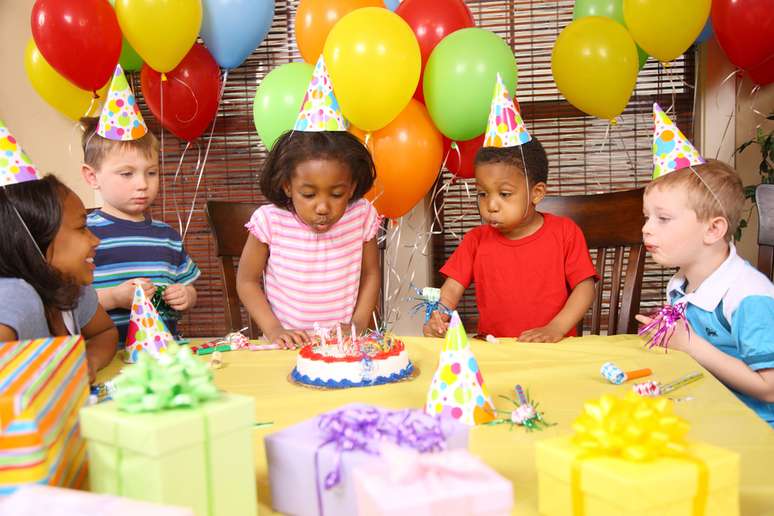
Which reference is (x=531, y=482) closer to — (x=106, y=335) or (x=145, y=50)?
(x=106, y=335)

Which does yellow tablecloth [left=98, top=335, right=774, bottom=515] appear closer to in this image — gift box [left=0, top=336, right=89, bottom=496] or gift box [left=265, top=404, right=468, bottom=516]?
gift box [left=265, top=404, right=468, bottom=516]

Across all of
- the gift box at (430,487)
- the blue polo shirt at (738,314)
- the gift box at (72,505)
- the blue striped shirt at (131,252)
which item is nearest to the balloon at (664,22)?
the blue polo shirt at (738,314)

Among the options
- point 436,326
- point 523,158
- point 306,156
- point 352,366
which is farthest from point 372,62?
point 352,366

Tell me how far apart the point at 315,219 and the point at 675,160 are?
87 centimetres

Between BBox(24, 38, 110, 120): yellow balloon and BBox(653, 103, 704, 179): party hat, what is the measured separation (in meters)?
1.97

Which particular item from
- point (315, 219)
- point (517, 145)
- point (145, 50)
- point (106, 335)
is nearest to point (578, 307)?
point (517, 145)

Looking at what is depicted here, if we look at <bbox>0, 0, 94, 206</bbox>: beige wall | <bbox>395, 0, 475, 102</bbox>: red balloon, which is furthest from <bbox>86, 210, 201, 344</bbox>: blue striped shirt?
<bbox>0, 0, 94, 206</bbox>: beige wall

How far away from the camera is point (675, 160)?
57.2 inches

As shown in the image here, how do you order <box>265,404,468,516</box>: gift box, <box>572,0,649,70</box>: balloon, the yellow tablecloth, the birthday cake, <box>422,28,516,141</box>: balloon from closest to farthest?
<box>265,404,468,516</box>: gift box → the yellow tablecloth → the birthday cake → <box>422,28,516,141</box>: balloon → <box>572,0,649,70</box>: balloon

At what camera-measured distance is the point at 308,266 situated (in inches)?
79.9

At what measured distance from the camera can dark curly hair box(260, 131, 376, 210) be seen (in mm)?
1833

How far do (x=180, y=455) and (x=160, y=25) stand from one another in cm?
204

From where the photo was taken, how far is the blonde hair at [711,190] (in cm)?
144

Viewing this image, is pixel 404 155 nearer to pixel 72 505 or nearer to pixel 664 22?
pixel 664 22
